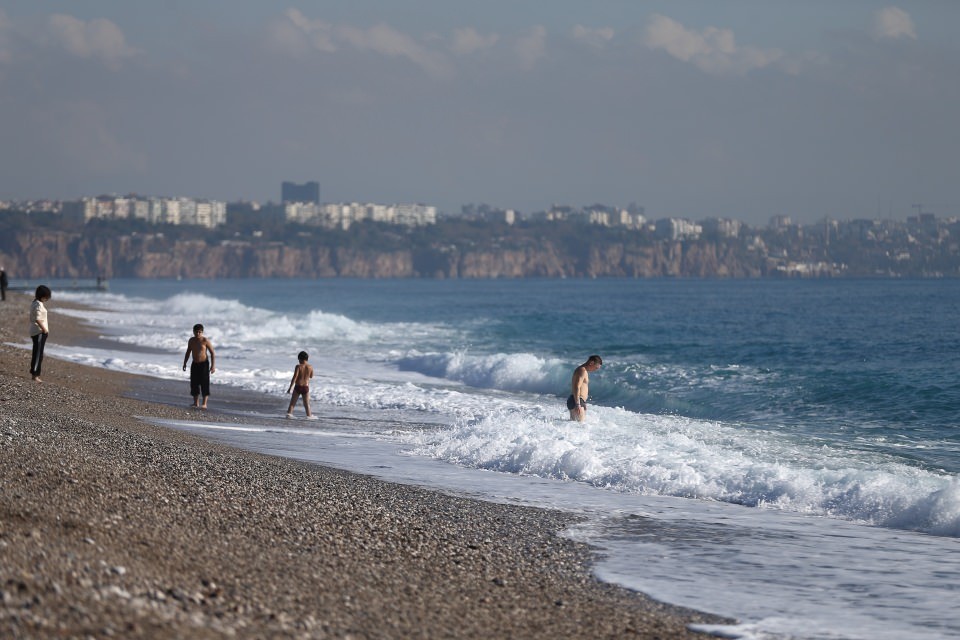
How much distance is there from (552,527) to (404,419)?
27.5ft

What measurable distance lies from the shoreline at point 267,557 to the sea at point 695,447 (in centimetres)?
61

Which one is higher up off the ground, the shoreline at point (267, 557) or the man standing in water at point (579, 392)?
the man standing in water at point (579, 392)

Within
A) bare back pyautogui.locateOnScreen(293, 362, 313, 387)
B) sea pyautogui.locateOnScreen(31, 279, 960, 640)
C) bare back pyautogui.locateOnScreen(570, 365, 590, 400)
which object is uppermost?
bare back pyautogui.locateOnScreen(570, 365, 590, 400)

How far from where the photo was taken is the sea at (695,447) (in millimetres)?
7359

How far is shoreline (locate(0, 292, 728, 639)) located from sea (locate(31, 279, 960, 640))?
61 cm

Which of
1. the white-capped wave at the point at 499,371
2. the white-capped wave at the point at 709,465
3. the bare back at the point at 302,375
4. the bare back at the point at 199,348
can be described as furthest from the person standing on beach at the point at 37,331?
the white-capped wave at the point at 499,371

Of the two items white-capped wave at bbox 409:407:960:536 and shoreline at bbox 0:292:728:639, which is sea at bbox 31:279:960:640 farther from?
shoreline at bbox 0:292:728:639

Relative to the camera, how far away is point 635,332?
44656 millimetres

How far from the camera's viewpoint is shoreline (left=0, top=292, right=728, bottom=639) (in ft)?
17.0

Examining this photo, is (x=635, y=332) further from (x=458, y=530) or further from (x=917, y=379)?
(x=458, y=530)

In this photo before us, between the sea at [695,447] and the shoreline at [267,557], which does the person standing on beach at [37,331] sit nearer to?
the sea at [695,447]

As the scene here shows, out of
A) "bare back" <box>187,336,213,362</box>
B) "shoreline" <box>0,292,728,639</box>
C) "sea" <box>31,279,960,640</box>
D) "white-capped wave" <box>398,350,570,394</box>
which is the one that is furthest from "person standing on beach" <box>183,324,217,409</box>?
"white-capped wave" <box>398,350,570,394</box>

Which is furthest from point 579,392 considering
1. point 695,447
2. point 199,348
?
point 199,348

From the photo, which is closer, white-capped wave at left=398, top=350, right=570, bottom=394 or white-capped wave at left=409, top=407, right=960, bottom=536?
white-capped wave at left=409, top=407, right=960, bottom=536
